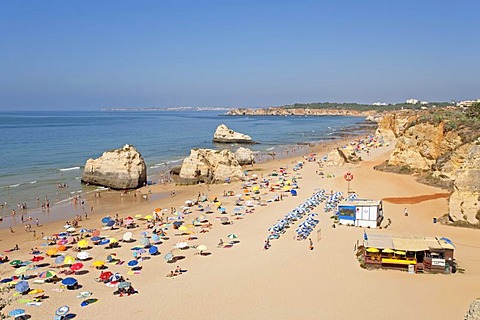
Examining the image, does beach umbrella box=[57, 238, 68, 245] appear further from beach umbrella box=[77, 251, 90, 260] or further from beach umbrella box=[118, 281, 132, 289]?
beach umbrella box=[118, 281, 132, 289]

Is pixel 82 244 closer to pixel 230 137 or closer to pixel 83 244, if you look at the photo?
pixel 83 244

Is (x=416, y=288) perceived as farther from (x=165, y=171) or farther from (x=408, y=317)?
(x=165, y=171)

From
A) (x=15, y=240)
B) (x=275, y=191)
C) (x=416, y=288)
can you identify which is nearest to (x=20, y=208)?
(x=15, y=240)

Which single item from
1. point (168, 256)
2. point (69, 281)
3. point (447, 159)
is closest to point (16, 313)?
point (69, 281)

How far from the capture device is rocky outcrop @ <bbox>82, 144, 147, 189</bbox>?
38250 millimetres

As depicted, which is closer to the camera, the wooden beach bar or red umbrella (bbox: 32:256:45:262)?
the wooden beach bar

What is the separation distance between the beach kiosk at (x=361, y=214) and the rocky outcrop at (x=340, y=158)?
24.6 metres

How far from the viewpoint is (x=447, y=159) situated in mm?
34781

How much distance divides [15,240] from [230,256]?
1343 centimetres

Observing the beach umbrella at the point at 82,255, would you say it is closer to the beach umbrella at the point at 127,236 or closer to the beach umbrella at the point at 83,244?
the beach umbrella at the point at 83,244

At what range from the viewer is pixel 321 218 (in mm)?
26844

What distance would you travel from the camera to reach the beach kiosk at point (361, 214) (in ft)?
79.9

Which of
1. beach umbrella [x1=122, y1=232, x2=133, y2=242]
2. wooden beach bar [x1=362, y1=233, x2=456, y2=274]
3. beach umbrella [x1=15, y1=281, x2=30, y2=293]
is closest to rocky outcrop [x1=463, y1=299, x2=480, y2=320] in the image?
wooden beach bar [x1=362, y1=233, x2=456, y2=274]

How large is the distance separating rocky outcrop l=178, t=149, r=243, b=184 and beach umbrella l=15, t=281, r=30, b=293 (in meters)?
24.7
